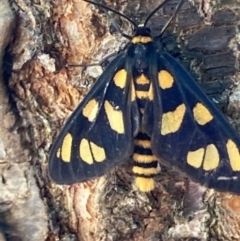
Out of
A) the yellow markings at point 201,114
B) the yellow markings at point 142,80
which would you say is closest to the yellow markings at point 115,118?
the yellow markings at point 142,80

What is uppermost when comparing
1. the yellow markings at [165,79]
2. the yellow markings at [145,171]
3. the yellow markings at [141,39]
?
the yellow markings at [141,39]

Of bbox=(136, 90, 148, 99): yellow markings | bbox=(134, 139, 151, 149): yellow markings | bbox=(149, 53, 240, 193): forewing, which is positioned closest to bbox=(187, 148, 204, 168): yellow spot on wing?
bbox=(149, 53, 240, 193): forewing

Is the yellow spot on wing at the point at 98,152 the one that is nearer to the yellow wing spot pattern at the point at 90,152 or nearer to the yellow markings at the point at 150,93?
the yellow wing spot pattern at the point at 90,152

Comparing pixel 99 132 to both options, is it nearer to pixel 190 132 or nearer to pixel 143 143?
pixel 143 143

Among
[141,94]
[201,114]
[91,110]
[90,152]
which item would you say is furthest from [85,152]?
[201,114]

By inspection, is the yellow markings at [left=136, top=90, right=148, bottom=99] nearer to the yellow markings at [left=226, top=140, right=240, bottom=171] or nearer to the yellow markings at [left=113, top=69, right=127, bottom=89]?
the yellow markings at [left=113, top=69, right=127, bottom=89]

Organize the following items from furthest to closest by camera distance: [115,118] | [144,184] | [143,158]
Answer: [115,118] < [143,158] < [144,184]
